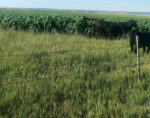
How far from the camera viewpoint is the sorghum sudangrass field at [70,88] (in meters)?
3.60

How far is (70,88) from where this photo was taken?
4.52m

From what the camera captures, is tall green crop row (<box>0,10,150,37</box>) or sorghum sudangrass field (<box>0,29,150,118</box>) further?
tall green crop row (<box>0,10,150,37</box>)

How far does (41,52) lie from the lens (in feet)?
22.9

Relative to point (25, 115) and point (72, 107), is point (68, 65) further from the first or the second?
point (25, 115)

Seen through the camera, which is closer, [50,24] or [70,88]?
[70,88]

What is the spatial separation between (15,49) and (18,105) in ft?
13.2

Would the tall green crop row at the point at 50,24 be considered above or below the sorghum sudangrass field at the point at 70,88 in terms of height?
above

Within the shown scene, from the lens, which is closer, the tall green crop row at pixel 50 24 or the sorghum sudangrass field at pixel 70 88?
the sorghum sudangrass field at pixel 70 88

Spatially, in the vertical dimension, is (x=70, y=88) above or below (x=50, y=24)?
below

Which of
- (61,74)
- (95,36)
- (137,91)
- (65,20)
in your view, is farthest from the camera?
(65,20)

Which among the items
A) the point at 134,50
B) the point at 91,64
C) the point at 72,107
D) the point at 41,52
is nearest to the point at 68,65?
the point at 91,64

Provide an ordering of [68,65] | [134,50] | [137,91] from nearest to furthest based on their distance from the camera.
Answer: [137,91] < [68,65] < [134,50]

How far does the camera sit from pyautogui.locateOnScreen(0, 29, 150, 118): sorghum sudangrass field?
3.60m

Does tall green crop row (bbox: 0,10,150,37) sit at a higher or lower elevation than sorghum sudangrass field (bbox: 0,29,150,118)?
higher
